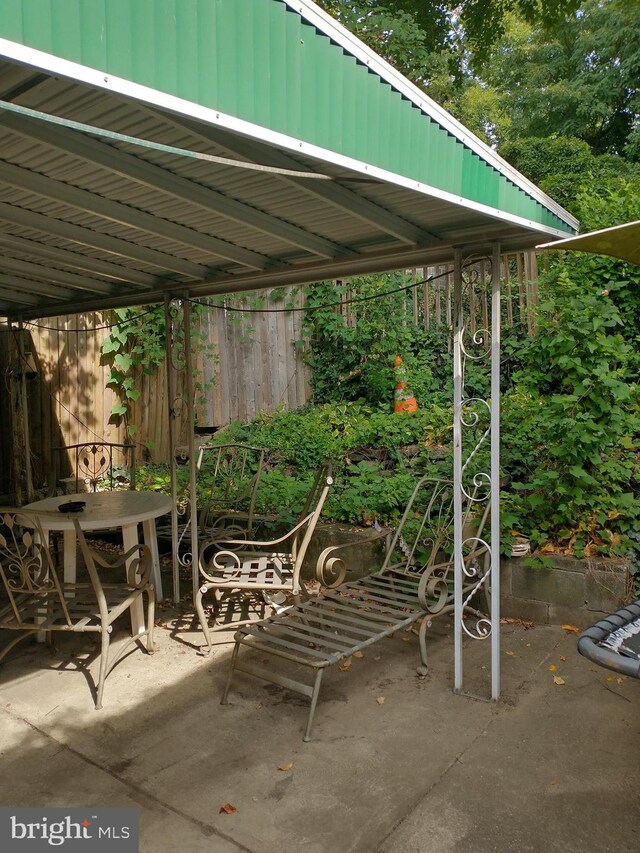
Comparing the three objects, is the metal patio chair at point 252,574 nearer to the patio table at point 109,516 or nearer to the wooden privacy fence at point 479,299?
the patio table at point 109,516

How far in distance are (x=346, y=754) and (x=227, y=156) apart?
2.49 meters

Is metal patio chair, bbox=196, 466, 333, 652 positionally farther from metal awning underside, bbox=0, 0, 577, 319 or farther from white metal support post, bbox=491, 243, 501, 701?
metal awning underside, bbox=0, 0, 577, 319

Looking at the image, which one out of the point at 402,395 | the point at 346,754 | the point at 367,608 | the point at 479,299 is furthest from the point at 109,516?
the point at 479,299

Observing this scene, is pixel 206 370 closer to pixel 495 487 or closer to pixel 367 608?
pixel 367 608

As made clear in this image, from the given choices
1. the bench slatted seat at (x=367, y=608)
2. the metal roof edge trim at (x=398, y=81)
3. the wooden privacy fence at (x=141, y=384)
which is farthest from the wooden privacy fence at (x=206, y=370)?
the metal roof edge trim at (x=398, y=81)

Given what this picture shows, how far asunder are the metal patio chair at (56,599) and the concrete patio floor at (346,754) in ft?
0.82

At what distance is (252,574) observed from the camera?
409 centimetres

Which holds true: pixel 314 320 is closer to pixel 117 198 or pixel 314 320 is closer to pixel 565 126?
pixel 117 198

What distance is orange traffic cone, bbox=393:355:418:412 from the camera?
6.98 m

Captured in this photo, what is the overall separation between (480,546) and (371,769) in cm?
179

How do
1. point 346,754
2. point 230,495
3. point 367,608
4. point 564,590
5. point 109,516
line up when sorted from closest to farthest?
1. point 346,754
2. point 367,608
3. point 109,516
4. point 564,590
5. point 230,495

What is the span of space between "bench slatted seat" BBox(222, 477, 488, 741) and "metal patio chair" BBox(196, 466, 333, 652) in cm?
19

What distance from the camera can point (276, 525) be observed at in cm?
514

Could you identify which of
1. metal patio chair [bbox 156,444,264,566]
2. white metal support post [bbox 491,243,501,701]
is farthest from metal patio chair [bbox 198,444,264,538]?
white metal support post [bbox 491,243,501,701]
